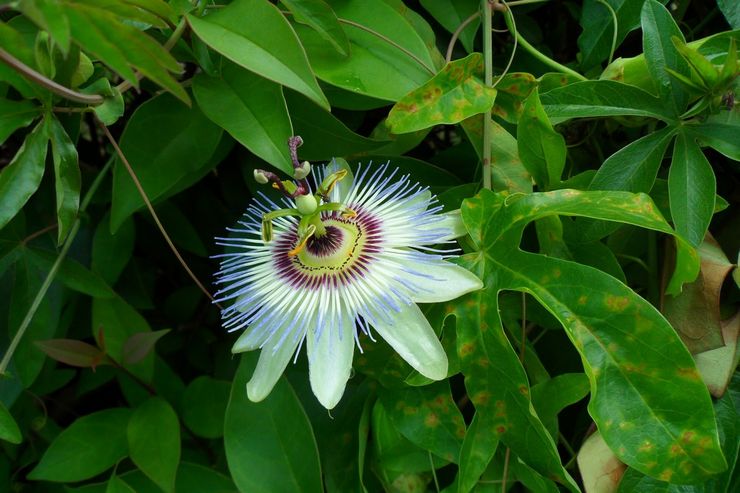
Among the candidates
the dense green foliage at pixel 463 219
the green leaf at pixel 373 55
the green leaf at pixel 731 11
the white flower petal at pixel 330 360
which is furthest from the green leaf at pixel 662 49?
the white flower petal at pixel 330 360

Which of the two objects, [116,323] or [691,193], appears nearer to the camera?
[691,193]

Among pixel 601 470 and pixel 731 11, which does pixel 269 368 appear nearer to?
pixel 601 470

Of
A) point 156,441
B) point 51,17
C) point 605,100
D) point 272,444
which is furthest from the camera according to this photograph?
point 156,441

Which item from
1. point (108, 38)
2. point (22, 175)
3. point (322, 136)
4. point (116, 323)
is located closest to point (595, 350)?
point (322, 136)

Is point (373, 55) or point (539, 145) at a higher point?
point (373, 55)

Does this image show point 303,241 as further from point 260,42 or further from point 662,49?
point 662,49

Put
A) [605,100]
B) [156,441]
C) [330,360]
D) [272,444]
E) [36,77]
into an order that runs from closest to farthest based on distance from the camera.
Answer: [36,77], [330,360], [605,100], [272,444], [156,441]

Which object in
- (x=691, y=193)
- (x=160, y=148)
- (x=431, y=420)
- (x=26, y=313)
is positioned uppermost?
(x=160, y=148)
